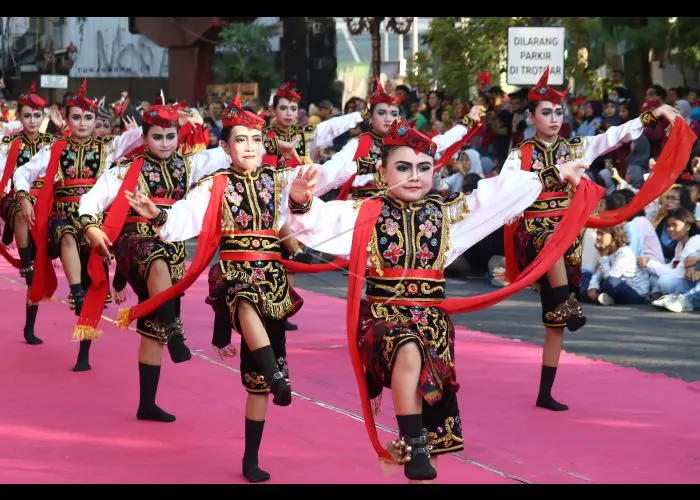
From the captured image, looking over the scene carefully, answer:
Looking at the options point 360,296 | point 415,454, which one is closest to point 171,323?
point 360,296

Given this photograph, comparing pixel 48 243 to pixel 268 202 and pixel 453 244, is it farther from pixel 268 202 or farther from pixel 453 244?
pixel 453 244

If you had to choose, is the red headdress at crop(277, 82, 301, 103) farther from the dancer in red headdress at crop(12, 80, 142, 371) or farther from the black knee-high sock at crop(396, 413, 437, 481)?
the black knee-high sock at crop(396, 413, 437, 481)

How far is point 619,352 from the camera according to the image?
28.3 ft

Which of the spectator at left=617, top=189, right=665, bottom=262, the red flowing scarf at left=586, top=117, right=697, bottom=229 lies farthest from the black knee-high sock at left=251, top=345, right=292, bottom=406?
the spectator at left=617, top=189, right=665, bottom=262

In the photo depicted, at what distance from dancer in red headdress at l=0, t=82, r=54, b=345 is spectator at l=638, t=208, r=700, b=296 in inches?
196

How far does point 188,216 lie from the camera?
5.86m

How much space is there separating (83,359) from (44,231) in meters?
0.96

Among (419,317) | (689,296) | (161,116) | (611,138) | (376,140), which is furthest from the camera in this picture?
(689,296)

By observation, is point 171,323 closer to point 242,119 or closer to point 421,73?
point 242,119

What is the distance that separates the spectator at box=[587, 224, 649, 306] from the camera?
421 inches

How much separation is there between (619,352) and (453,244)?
148 inches

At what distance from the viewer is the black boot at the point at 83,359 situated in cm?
812

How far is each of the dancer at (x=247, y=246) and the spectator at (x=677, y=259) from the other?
17.7 ft

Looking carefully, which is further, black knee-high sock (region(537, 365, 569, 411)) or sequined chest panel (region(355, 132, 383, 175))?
sequined chest panel (region(355, 132, 383, 175))
